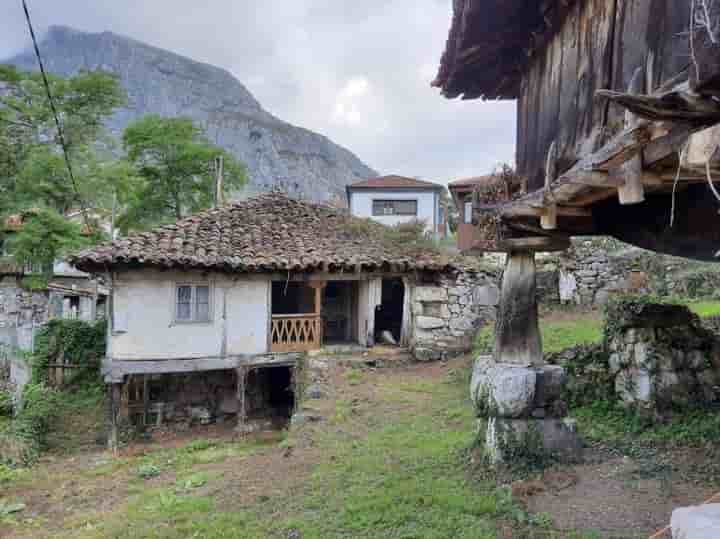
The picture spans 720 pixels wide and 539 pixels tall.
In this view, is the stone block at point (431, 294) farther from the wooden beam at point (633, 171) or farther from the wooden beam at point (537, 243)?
the wooden beam at point (633, 171)

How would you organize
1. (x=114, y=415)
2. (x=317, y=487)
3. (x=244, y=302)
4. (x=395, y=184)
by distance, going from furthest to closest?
(x=395, y=184) → (x=244, y=302) → (x=114, y=415) → (x=317, y=487)

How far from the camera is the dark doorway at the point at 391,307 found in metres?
15.0

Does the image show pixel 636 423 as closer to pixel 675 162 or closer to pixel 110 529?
pixel 675 162

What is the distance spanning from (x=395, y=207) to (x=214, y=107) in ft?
193

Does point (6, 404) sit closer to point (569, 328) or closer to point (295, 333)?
point (295, 333)

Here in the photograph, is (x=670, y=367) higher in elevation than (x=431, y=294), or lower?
lower

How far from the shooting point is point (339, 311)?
1457 centimetres

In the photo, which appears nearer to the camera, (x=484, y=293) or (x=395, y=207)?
(x=484, y=293)

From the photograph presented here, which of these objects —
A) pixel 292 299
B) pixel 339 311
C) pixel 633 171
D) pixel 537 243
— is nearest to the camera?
pixel 633 171

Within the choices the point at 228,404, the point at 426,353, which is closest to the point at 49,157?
the point at 228,404

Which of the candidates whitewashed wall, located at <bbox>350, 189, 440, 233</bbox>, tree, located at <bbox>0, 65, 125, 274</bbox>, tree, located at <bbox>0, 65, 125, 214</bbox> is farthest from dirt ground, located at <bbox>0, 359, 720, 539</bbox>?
whitewashed wall, located at <bbox>350, 189, 440, 233</bbox>

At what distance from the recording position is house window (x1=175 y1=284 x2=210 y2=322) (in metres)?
10.7

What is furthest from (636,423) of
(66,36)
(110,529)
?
(66,36)

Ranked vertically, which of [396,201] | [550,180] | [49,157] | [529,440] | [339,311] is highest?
[396,201]
